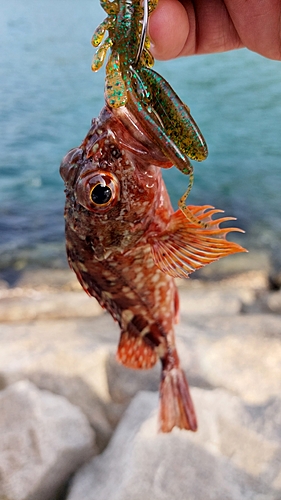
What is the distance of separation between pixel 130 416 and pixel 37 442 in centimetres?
72

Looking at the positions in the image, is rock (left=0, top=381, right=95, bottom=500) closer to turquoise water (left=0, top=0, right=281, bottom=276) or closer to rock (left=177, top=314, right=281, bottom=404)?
rock (left=177, top=314, right=281, bottom=404)

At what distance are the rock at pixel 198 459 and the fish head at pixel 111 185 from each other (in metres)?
1.81

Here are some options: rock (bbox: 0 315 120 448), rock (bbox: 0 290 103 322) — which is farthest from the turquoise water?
rock (bbox: 0 315 120 448)

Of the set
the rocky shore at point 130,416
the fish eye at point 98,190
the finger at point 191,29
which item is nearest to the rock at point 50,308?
the rocky shore at point 130,416

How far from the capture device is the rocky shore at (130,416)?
2.75 m

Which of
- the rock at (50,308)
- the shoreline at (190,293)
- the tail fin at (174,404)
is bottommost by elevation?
the shoreline at (190,293)

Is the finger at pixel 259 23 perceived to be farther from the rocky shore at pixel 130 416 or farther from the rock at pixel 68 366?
the rock at pixel 68 366

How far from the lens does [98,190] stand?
58.9 inches

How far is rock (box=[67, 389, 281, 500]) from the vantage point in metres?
2.67

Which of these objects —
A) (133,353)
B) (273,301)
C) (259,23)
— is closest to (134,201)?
(133,353)

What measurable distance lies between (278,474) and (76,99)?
12.1m

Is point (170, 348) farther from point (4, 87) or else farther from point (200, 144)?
point (4, 87)

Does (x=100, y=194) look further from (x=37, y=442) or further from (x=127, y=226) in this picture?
(x=37, y=442)

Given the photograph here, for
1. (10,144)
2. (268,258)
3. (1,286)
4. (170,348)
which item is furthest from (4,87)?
(170,348)
